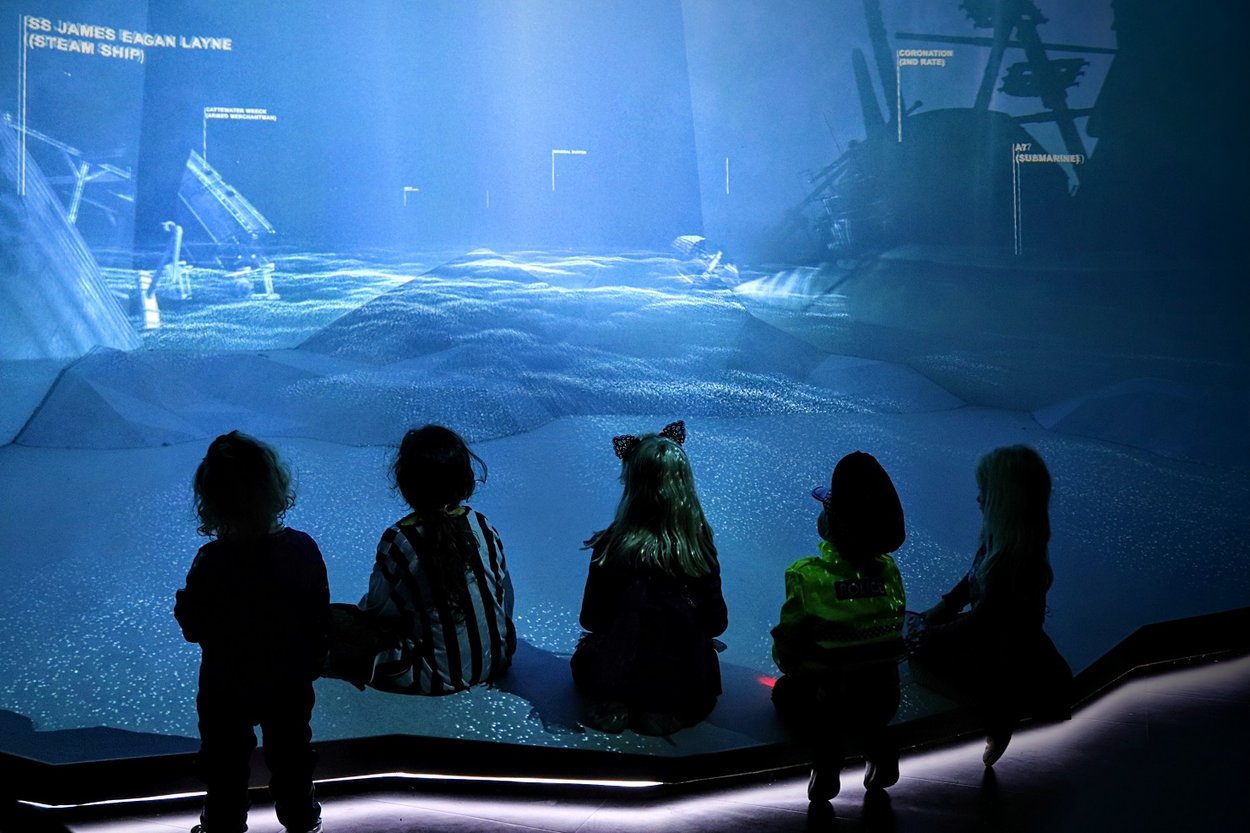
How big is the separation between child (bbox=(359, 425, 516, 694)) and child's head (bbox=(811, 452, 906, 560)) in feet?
2.83

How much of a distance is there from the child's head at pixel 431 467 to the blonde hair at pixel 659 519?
367 mm

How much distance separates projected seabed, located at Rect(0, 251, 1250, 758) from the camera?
264cm

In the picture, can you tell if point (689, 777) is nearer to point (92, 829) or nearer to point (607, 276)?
point (92, 829)

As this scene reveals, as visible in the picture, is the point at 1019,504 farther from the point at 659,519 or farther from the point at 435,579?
the point at 435,579

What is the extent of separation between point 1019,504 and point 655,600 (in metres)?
0.93

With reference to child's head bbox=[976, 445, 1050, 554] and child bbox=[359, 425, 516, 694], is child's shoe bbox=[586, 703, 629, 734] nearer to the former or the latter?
child bbox=[359, 425, 516, 694]

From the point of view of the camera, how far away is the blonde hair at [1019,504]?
2125 mm

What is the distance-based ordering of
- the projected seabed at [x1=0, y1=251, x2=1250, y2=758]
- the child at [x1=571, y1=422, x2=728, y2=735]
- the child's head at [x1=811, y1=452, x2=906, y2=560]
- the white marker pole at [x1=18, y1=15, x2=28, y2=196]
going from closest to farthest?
1. the child's head at [x1=811, y1=452, x2=906, y2=560]
2. the child at [x1=571, y1=422, x2=728, y2=735]
3. the projected seabed at [x1=0, y1=251, x2=1250, y2=758]
4. the white marker pole at [x1=18, y1=15, x2=28, y2=196]

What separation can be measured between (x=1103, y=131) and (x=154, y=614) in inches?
236

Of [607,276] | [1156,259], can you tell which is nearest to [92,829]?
[607,276]

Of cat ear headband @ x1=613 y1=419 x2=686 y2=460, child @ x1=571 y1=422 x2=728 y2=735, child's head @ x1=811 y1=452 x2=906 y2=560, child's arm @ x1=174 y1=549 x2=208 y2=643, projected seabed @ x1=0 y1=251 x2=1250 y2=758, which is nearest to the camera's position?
child's arm @ x1=174 y1=549 x2=208 y2=643

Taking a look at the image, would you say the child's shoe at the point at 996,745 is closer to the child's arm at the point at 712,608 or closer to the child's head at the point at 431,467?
the child's arm at the point at 712,608

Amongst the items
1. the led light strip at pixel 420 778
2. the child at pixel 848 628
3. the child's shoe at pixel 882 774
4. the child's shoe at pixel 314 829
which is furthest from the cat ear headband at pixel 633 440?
the child's shoe at pixel 314 829

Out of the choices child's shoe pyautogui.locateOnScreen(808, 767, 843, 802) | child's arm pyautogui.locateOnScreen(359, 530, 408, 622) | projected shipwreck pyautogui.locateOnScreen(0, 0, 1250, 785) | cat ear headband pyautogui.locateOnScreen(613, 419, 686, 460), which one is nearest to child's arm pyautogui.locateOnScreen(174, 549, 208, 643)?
child's arm pyautogui.locateOnScreen(359, 530, 408, 622)
